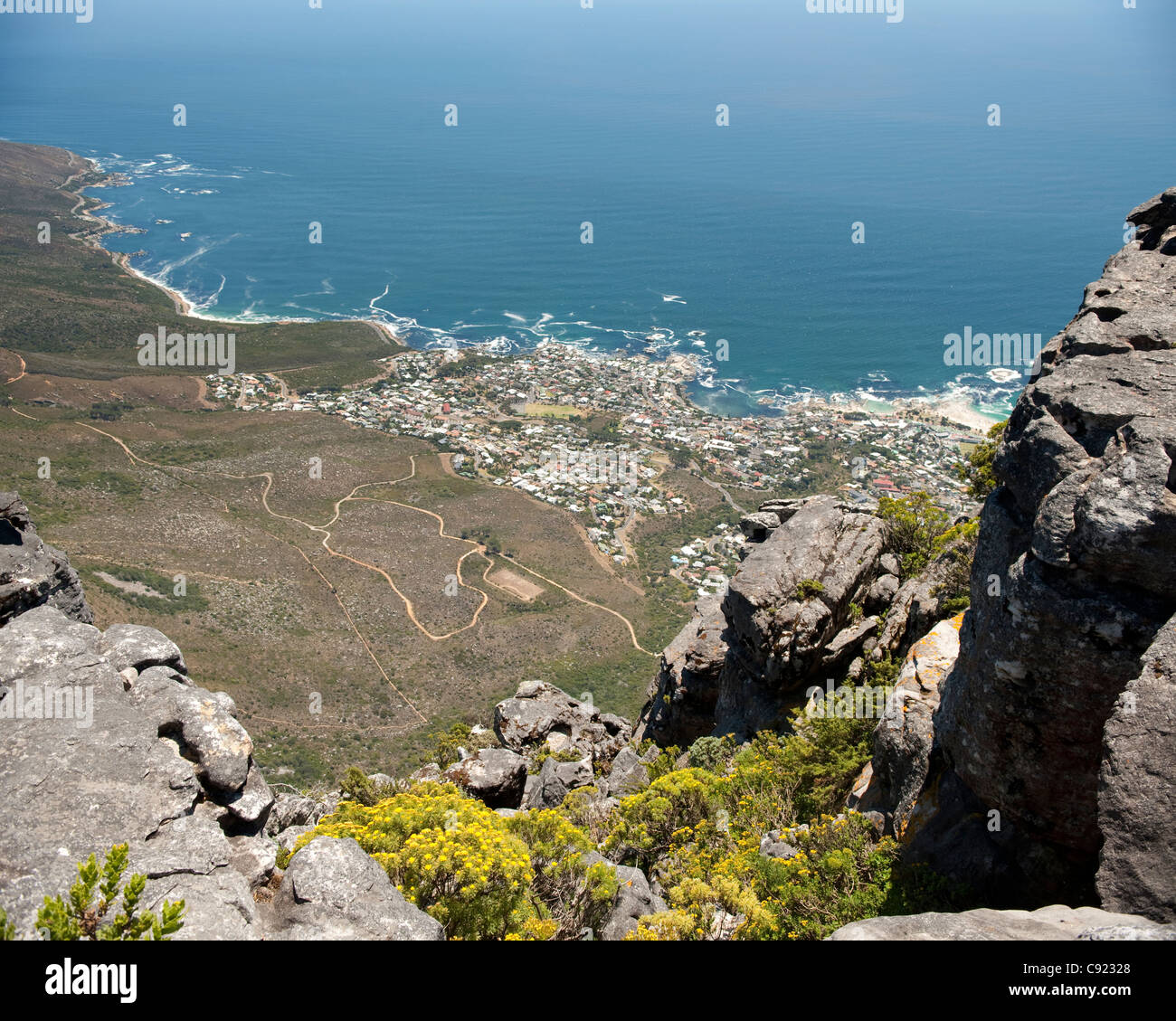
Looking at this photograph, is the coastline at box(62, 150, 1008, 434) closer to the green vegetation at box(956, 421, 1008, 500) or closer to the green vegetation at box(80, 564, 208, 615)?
the green vegetation at box(80, 564, 208, 615)

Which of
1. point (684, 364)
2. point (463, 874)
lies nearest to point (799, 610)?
point (463, 874)

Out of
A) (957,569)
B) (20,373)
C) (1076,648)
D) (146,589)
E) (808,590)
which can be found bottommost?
(146,589)

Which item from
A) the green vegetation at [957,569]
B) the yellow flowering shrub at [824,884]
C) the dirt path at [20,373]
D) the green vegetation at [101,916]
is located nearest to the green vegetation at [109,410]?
the dirt path at [20,373]

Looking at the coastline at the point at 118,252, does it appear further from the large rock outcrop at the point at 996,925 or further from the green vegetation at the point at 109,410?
the large rock outcrop at the point at 996,925

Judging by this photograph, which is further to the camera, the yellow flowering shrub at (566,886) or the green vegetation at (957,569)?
the green vegetation at (957,569)

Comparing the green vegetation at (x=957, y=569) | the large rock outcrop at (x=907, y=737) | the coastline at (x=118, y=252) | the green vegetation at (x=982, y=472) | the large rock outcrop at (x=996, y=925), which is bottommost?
the large rock outcrop at (x=907, y=737)

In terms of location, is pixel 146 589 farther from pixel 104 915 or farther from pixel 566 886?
pixel 104 915

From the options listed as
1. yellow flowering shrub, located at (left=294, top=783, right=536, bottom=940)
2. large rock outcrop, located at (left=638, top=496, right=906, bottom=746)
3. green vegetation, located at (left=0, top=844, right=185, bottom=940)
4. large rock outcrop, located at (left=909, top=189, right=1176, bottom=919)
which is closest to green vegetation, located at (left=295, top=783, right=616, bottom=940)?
yellow flowering shrub, located at (left=294, top=783, right=536, bottom=940)
